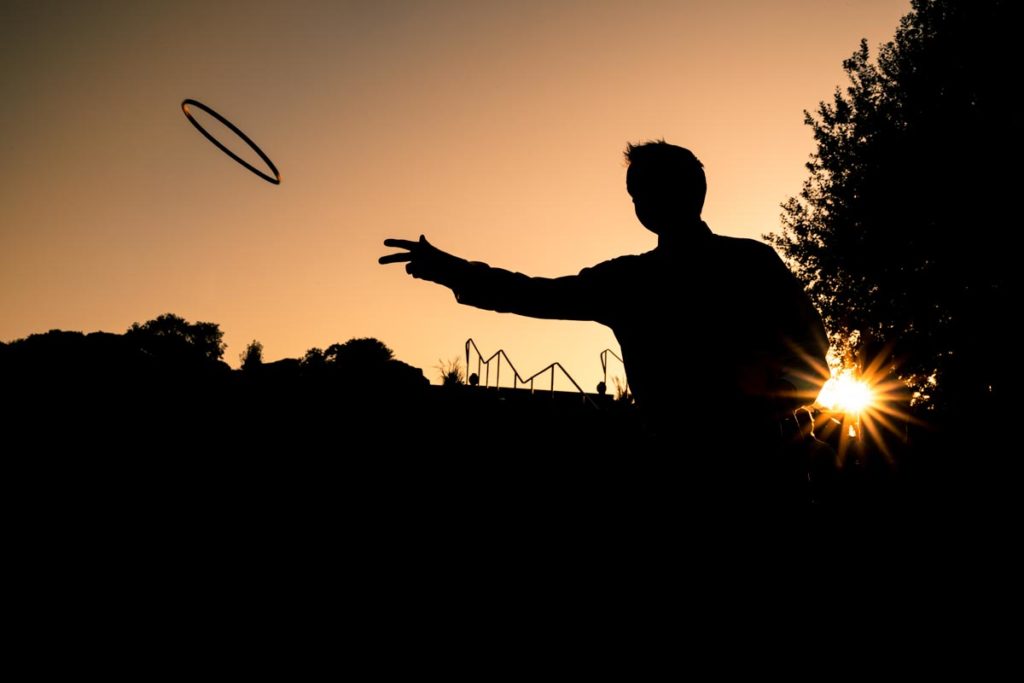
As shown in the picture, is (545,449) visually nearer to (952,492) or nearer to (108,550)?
(108,550)

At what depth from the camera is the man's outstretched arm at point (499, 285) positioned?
9.21ft

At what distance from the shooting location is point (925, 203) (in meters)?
20.4

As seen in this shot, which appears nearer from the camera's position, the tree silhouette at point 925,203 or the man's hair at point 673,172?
the man's hair at point 673,172

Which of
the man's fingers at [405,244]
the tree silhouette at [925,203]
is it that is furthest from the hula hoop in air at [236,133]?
the tree silhouette at [925,203]

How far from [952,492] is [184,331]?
152102 mm

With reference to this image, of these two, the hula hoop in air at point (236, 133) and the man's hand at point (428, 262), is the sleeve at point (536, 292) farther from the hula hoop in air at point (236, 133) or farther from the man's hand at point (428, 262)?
the hula hoop in air at point (236, 133)

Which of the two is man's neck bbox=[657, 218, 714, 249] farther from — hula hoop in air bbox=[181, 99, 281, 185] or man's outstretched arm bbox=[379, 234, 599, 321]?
hula hoop in air bbox=[181, 99, 281, 185]

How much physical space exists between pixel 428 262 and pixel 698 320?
4.19ft

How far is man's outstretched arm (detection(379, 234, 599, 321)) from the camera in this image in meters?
2.81

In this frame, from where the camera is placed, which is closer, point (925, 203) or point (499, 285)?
point (499, 285)

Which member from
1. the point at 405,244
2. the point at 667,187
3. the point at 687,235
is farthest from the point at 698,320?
the point at 405,244

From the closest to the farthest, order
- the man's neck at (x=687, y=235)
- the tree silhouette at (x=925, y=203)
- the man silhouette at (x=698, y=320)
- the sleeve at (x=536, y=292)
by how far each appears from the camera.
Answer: the man silhouette at (x=698, y=320) → the man's neck at (x=687, y=235) → the sleeve at (x=536, y=292) → the tree silhouette at (x=925, y=203)

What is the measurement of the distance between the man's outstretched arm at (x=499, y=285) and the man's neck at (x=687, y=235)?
368 mm

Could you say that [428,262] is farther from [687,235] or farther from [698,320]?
[698,320]
